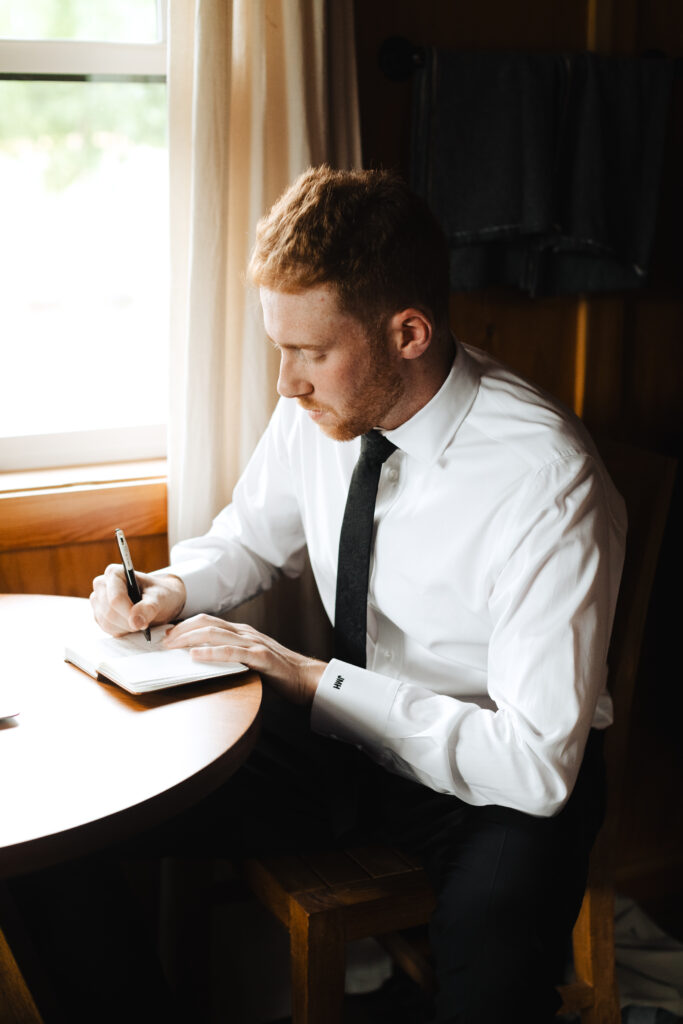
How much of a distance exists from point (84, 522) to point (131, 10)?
1048 millimetres

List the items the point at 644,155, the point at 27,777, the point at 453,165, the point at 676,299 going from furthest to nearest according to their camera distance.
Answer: the point at 676,299 < the point at 644,155 < the point at 453,165 < the point at 27,777

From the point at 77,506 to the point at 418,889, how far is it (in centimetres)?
99

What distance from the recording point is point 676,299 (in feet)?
8.02

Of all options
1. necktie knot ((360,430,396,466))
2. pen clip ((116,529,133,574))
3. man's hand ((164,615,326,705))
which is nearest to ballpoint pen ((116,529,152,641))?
pen clip ((116,529,133,574))

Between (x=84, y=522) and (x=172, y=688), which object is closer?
(x=172, y=688)

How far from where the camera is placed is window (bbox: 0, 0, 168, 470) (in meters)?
1.99

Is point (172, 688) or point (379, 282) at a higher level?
point (379, 282)

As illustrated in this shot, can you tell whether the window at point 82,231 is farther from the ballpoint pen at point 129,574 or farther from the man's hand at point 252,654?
the man's hand at point 252,654

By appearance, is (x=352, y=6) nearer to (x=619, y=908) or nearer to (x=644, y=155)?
(x=644, y=155)

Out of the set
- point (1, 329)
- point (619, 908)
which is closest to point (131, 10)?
point (1, 329)

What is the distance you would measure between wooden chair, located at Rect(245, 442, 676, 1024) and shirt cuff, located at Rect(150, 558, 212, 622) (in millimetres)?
435

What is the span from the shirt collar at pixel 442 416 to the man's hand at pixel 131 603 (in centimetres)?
48

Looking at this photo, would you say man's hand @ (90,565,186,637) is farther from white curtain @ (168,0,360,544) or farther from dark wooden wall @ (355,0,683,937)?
dark wooden wall @ (355,0,683,937)

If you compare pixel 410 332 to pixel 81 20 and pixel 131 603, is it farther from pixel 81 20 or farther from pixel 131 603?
pixel 81 20
